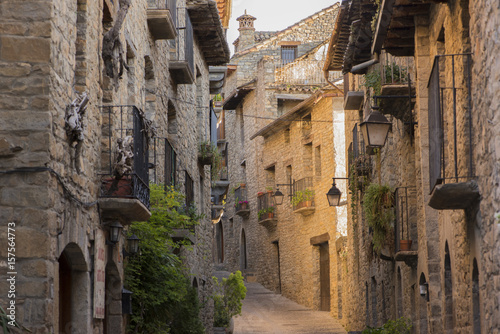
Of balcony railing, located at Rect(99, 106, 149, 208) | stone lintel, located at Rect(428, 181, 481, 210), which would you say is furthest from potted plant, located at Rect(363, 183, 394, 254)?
stone lintel, located at Rect(428, 181, 481, 210)

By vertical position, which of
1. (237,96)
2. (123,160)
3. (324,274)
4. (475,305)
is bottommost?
(324,274)

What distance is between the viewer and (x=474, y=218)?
7.95 m

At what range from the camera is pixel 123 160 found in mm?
10273

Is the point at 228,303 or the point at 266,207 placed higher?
the point at 266,207

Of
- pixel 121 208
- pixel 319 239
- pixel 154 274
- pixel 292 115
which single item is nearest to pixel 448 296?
pixel 121 208

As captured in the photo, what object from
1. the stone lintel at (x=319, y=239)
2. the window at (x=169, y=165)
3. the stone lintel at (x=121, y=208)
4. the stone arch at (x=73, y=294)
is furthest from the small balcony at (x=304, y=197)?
the stone arch at (x=73, y=294)

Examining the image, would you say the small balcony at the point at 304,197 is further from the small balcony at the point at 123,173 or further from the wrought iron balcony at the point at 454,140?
the wrought iron balcony at the point at 454,140

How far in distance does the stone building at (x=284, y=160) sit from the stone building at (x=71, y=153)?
50.5 ft

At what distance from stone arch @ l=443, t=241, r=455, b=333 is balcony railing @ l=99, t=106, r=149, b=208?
3801 mm

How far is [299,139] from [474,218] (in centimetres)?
2419

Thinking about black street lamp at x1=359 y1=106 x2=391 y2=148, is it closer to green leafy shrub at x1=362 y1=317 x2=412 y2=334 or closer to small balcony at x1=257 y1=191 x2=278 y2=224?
green leafy shrub at x1=362 y1=317 x2=412 y2=334

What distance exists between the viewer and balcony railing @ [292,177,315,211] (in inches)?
1201

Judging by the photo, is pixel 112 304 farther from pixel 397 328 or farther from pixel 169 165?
pixel 397 328

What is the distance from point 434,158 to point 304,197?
22.2m
